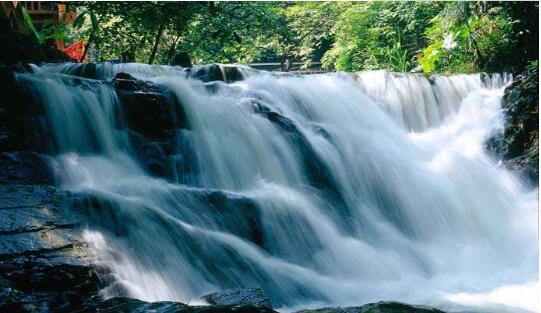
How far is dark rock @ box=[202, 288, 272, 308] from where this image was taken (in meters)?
3.37

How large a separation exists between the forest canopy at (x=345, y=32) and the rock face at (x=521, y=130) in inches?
80.3

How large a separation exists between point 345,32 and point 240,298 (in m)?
15.8

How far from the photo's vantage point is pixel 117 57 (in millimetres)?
14453

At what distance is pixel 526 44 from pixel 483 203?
481 centimetres

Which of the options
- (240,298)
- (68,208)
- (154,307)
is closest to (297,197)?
(68,208)

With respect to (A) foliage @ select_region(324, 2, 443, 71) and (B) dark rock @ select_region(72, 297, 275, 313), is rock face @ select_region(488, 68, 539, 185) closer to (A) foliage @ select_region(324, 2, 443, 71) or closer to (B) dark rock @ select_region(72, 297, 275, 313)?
(B) dark rock @ select_region(72, 297, 275, 313)

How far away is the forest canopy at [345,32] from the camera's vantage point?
408 inches

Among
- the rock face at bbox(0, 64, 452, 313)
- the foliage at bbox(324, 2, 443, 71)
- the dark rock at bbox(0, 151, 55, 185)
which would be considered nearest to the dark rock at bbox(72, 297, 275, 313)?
the rock face at bbox(0, 64, 452, 313)

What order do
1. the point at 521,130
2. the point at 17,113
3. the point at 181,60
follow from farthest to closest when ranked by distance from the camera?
the point at 181,60 < the point at 521,130 < the point at 17,113

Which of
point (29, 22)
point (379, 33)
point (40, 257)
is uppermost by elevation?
point (379, 33)

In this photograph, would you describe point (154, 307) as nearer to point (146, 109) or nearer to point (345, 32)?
point (146, 109)

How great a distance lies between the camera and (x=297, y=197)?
604cm

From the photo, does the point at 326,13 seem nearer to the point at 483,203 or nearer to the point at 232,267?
the point at 483,203

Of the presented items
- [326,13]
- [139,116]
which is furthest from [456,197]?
[326,13]
